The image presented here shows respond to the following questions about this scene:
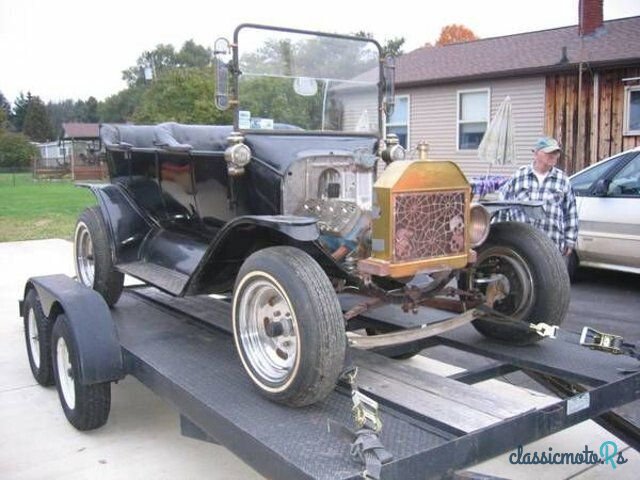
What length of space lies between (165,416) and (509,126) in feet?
32.8

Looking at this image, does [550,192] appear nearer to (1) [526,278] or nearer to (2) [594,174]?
(1) [526,278]

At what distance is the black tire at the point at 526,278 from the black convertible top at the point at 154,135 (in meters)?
2.14

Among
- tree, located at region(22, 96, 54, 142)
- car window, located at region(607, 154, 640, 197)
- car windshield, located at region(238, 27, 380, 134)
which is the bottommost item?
car window, located at region(607, 154, 640, 197)

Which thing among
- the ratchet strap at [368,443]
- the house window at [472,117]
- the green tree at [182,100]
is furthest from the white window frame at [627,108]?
the green tree at [182,100]

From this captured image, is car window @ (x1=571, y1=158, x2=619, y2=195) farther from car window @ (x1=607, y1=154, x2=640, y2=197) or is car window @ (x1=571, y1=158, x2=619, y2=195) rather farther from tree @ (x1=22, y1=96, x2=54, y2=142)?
tree @ (x1=22, y1=96, x2=54, y2=142)

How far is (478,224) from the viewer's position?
11.1ft

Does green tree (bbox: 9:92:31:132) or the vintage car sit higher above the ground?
green tree (bbox: 9:92:31:132)

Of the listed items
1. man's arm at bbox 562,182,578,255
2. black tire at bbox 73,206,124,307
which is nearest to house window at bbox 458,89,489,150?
man's arm at bbox 562,182,578,255

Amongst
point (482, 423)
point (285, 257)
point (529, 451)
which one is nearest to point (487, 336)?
point (529, 451)

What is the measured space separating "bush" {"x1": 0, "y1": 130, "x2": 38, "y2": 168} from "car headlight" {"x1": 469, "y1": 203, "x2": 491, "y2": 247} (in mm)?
47493

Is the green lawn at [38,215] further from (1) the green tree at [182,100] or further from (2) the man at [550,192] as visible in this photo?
(2) the man at [550,192]

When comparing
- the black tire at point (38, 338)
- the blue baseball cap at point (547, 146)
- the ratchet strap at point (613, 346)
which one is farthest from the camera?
the blue baseball cap at point (547, 146)

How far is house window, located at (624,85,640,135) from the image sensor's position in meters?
13.0

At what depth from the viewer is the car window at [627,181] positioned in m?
6.83
